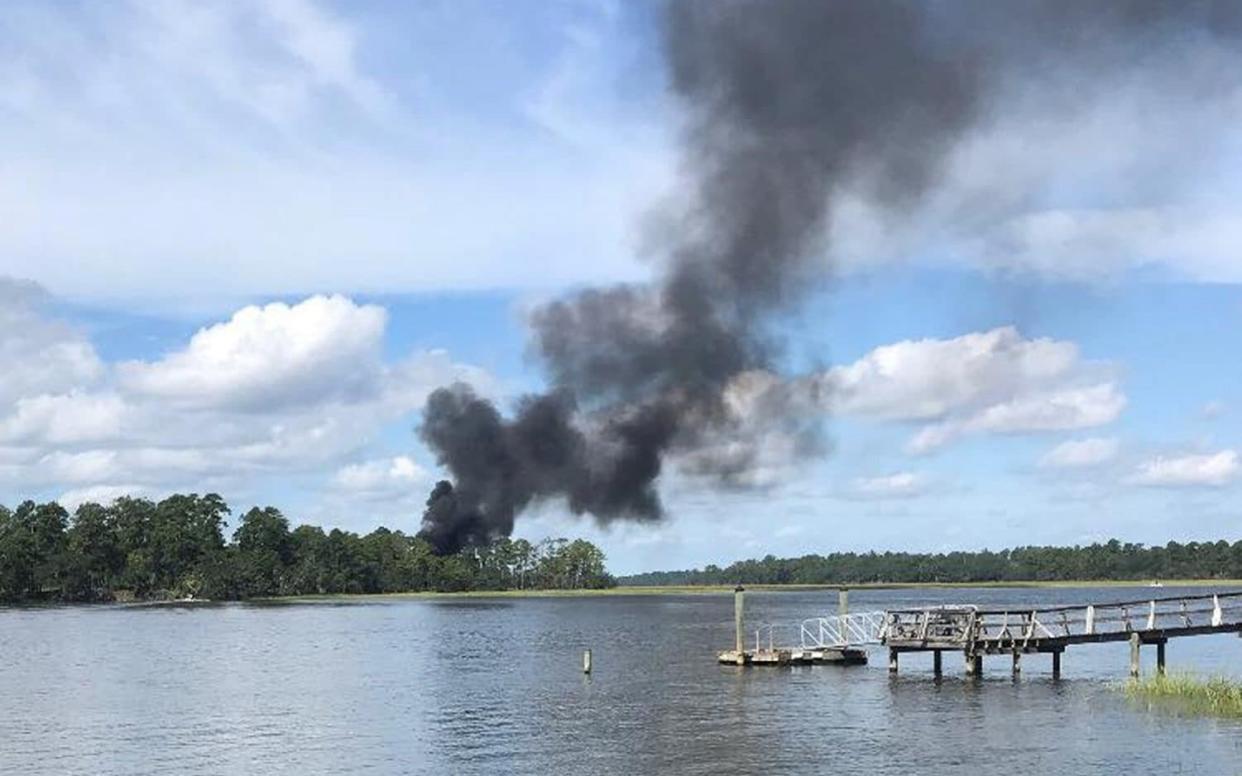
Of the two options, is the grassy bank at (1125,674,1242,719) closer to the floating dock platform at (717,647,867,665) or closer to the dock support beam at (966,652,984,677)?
the dock support beam at (966,652,984,677)

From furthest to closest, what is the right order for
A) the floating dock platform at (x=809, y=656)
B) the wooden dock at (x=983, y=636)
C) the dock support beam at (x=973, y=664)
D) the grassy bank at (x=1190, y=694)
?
1. the floating dock platform at (x=809, y=656)
2. the dock support beam at (x=973, y=664)
3. the wooden dock at (x=983, y=636)
4. the grassy bank at (x=1190, y=694)

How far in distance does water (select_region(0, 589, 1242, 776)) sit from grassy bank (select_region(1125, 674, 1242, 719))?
160 centimetres

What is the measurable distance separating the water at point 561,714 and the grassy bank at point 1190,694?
1.60 metres

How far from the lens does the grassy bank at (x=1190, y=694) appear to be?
51594 millimetres

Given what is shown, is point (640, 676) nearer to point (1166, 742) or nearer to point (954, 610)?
point (954, 610)

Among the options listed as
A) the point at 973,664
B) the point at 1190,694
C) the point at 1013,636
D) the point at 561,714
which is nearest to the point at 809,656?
the point at 973,664

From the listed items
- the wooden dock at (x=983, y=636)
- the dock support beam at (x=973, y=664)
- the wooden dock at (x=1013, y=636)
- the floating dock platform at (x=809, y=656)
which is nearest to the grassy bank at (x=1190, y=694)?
the wooden dock at (x=983, y=636)

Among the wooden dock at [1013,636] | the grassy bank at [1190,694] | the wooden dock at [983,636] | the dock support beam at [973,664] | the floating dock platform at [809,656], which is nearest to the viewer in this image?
the grassy bank at [1190,694]

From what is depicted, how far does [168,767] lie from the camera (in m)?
43.0

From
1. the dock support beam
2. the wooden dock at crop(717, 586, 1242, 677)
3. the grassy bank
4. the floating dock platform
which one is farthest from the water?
the grassy bank

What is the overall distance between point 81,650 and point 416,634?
30.9 meters

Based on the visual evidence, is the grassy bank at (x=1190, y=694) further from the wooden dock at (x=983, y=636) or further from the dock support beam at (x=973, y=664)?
the dock support beam at (x=973, y=664)

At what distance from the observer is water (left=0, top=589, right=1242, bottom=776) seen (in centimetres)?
4331

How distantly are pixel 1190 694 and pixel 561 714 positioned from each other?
25.8 meters
